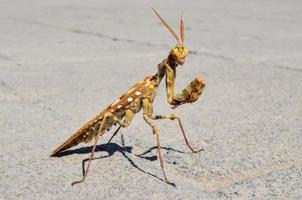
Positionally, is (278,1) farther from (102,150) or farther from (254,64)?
(102,150)

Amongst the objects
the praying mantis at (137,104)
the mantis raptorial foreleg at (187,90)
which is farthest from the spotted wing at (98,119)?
the mantis raptorial foreleg at (187,90)

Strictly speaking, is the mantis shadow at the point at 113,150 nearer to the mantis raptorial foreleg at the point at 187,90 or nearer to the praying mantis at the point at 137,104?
the praying mantis at the point at 137,104

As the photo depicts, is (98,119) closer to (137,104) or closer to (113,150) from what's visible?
(137,104)

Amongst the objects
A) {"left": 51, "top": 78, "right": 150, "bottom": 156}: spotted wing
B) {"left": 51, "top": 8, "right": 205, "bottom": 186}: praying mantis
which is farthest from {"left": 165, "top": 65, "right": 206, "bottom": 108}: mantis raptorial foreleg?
{"left": 51, "top": 78, "right": 150, "bottom": 156}: spotted wing

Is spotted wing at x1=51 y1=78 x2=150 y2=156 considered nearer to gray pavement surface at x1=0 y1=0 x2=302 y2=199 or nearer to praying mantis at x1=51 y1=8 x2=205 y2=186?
praying mantis at x1=51 y1=8 x2=205 y2=186

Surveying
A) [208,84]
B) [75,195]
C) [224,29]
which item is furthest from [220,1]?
[75,195]

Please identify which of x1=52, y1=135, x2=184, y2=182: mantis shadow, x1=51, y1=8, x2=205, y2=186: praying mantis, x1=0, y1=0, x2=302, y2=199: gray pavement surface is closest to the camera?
x1=0, y1=0, x2=302, y2=199: gray pavement surface

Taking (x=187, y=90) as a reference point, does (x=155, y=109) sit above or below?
below

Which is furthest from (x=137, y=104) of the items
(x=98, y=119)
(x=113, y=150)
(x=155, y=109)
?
(x=155, y=109)
